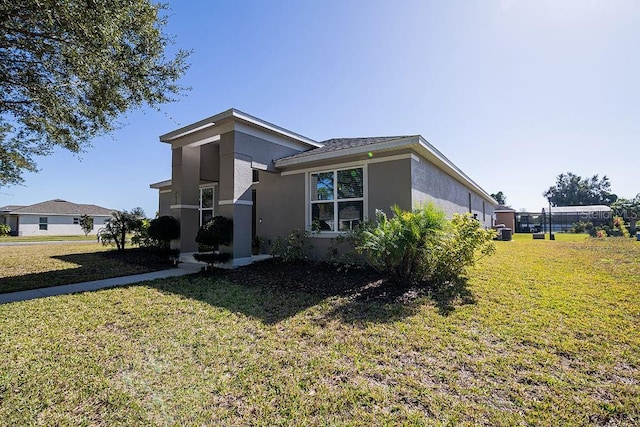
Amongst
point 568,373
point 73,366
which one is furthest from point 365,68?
point 73,366

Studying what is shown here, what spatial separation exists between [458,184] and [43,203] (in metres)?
46.9

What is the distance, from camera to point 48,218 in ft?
113

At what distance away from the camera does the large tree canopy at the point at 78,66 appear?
5.14 meters

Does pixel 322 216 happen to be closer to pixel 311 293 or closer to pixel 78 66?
pixel 311 293

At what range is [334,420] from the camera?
240cm

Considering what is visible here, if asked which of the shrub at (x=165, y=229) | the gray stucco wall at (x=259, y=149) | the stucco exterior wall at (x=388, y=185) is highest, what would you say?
the gray stucco wall at (x=259, y=149)

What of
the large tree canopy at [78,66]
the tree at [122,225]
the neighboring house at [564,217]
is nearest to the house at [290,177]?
the large tree canopy at [78,66]

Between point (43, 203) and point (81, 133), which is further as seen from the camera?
point (43, 203)

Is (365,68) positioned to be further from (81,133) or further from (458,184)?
(81,133)

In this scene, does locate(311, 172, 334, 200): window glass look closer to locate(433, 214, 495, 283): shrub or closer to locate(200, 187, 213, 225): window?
locate(433, 214, 495, 283): shrub

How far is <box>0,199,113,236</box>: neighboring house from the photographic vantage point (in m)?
33.1

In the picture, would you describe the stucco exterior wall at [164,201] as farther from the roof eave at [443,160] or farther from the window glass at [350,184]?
the roof eave at [443,160]

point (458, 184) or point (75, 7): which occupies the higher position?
point (75, 7)

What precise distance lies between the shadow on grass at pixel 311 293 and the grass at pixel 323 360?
6cm
